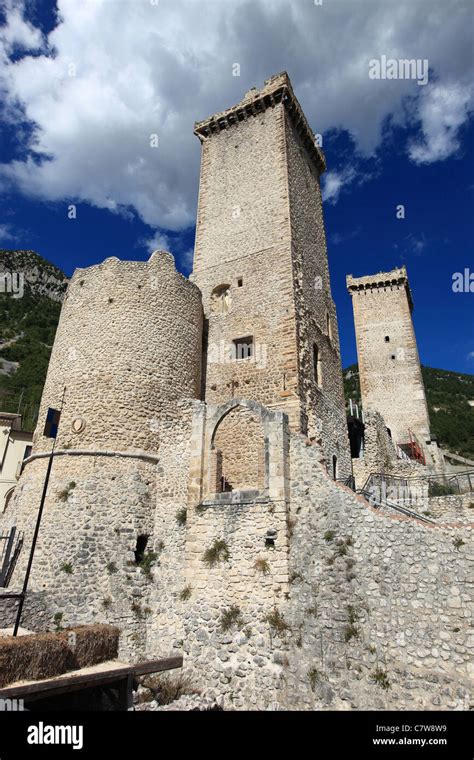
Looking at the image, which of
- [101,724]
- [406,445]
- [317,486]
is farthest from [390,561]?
[406,445]

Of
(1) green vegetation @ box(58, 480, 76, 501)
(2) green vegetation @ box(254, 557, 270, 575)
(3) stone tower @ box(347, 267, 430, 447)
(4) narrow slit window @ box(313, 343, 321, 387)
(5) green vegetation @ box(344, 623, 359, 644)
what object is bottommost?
(5) green vegetation @ box(344, 623, 359, 644)

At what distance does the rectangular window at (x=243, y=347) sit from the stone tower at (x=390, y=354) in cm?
1694

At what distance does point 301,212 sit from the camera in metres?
17.7

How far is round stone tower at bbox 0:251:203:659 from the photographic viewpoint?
10.2m

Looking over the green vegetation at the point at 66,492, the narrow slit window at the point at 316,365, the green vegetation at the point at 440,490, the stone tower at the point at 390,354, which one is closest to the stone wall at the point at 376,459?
the green vegetation at the point at 440,490

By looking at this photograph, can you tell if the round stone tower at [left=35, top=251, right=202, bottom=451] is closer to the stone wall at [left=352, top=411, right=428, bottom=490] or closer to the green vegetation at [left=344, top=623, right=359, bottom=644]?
the green vegetation at [left=344, top=623, right=359, bottom=644]

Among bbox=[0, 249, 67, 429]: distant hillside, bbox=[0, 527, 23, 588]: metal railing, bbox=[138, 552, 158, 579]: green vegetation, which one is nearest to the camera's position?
bbox=[138, 552, 158, 579]: green vegetation

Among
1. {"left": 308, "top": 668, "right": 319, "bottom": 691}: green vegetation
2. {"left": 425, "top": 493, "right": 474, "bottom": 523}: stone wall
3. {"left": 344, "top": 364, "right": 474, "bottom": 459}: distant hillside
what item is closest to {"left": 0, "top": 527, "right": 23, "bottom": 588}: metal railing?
{"left": 308, "top": 668, "right": 319, "bottom": 691}: green vegetation

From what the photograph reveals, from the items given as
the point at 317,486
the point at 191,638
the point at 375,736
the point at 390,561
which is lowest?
the point at 375,736

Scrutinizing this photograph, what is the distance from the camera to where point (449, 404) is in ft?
215

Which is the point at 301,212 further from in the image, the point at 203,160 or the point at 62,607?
the point at 62,607

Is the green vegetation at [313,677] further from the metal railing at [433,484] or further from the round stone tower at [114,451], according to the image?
the metal railing at [433,484]

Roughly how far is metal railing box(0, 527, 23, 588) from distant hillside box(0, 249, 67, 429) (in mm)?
22855

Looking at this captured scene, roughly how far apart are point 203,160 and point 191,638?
18.6 m
